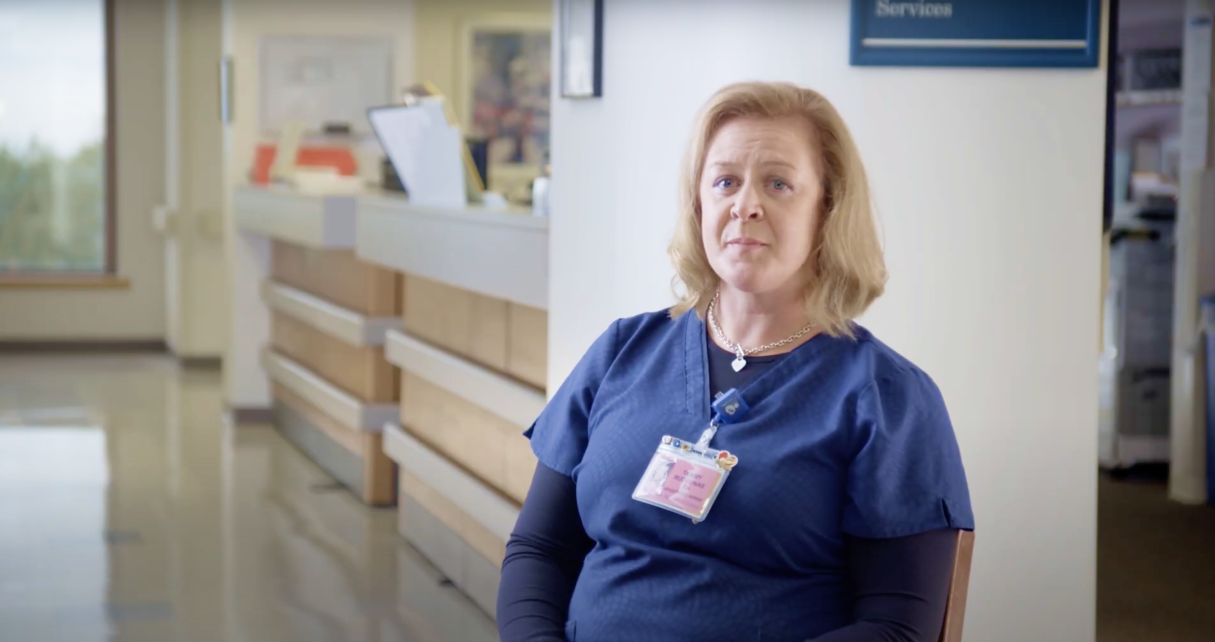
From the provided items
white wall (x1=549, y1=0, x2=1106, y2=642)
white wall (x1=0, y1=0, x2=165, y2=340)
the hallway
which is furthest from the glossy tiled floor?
white wall (x1=0, y1=0, x2=165, y2=340)

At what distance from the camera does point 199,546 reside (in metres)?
4.54

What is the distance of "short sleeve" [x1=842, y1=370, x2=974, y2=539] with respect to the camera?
61.7 inches

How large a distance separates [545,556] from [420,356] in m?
2.51

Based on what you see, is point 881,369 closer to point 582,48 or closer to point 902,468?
point 902,468

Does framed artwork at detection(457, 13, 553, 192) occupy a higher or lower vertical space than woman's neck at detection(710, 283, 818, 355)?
higher

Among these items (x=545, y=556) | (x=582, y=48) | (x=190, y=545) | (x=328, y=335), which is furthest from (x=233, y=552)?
(x=545, y=556)

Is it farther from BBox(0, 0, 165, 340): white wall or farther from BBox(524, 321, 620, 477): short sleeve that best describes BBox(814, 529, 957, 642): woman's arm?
BBox(0, 0, 165, 340): white wall

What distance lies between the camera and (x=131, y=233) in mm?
9969

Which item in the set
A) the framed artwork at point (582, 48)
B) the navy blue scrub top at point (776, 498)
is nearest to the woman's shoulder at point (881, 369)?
the navy blue scrub top at point (776, 498)

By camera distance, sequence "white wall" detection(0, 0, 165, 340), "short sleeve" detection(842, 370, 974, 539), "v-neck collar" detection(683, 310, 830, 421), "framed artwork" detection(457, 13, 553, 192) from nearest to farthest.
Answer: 1. "short sleeve" detection(842, 370, 974, 539)
2. "v-neck collar" detection(683, 310, 830, 421)
3. "framed artwork" detection(457, 13, 553, 192)
4. "white wall" detection(0, 0, 165, 340)

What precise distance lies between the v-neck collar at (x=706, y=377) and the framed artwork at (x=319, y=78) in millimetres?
5555

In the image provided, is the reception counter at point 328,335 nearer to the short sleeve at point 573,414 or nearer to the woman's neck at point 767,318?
the short sleeve at point 573,414

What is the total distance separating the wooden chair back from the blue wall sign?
1036 millimetres

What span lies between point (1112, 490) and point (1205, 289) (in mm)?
865
